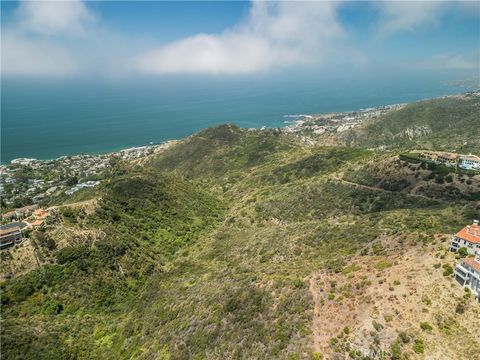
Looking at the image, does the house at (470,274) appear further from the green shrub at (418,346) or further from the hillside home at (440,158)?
the hillside home at (440,158)

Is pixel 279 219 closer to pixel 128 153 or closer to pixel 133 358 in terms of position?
pixel 133 358

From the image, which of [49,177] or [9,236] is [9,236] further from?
[49,177]

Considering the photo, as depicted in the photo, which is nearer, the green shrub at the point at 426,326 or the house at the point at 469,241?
the green shrub at the point at 426,326

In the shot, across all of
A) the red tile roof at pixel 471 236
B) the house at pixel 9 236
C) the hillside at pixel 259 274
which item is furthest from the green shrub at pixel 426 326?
the house at pixel 9 236

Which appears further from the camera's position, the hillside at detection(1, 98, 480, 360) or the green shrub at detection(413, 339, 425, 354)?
the hillside at detection(1, 98, 480, 360)

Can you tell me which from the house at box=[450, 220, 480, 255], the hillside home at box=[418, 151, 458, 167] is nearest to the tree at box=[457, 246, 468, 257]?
the house at box=[450, 220, 480, 255]

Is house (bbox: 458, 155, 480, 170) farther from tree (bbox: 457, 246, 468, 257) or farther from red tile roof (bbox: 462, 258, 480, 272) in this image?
red tile roof (bbox: 462, 258, 480, 272)
